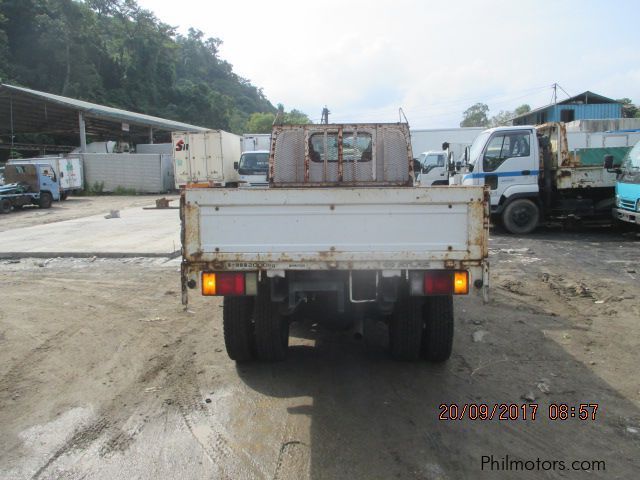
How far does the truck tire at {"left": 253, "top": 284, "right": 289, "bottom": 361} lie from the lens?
4184 millimetres

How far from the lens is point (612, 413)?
3.69m

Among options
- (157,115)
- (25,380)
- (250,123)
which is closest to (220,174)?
(25,380)

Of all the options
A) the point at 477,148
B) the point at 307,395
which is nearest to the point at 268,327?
the point at 307,395

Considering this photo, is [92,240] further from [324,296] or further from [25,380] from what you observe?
[324,296]

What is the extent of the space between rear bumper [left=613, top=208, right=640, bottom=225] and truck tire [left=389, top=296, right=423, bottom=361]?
27.3 feet

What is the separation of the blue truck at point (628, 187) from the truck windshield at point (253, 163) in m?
9.87

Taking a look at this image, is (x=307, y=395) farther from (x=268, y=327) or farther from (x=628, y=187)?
(x=628, y=187)

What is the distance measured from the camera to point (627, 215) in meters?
10.9

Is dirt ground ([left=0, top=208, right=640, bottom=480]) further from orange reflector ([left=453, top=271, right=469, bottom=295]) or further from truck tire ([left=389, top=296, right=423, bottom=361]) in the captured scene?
orange reflector ([left=453, top=271, right=469, bottom=295])

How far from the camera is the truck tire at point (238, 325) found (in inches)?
169

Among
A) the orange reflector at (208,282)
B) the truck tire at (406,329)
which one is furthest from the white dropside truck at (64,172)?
the truck tire at (406,329)

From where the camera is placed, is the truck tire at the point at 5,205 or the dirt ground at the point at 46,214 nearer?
the dirt ground at the point at 46,214

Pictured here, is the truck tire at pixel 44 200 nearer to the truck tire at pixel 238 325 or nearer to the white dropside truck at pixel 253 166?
the white dropside truck at pixel 253 166

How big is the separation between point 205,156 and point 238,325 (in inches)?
693
